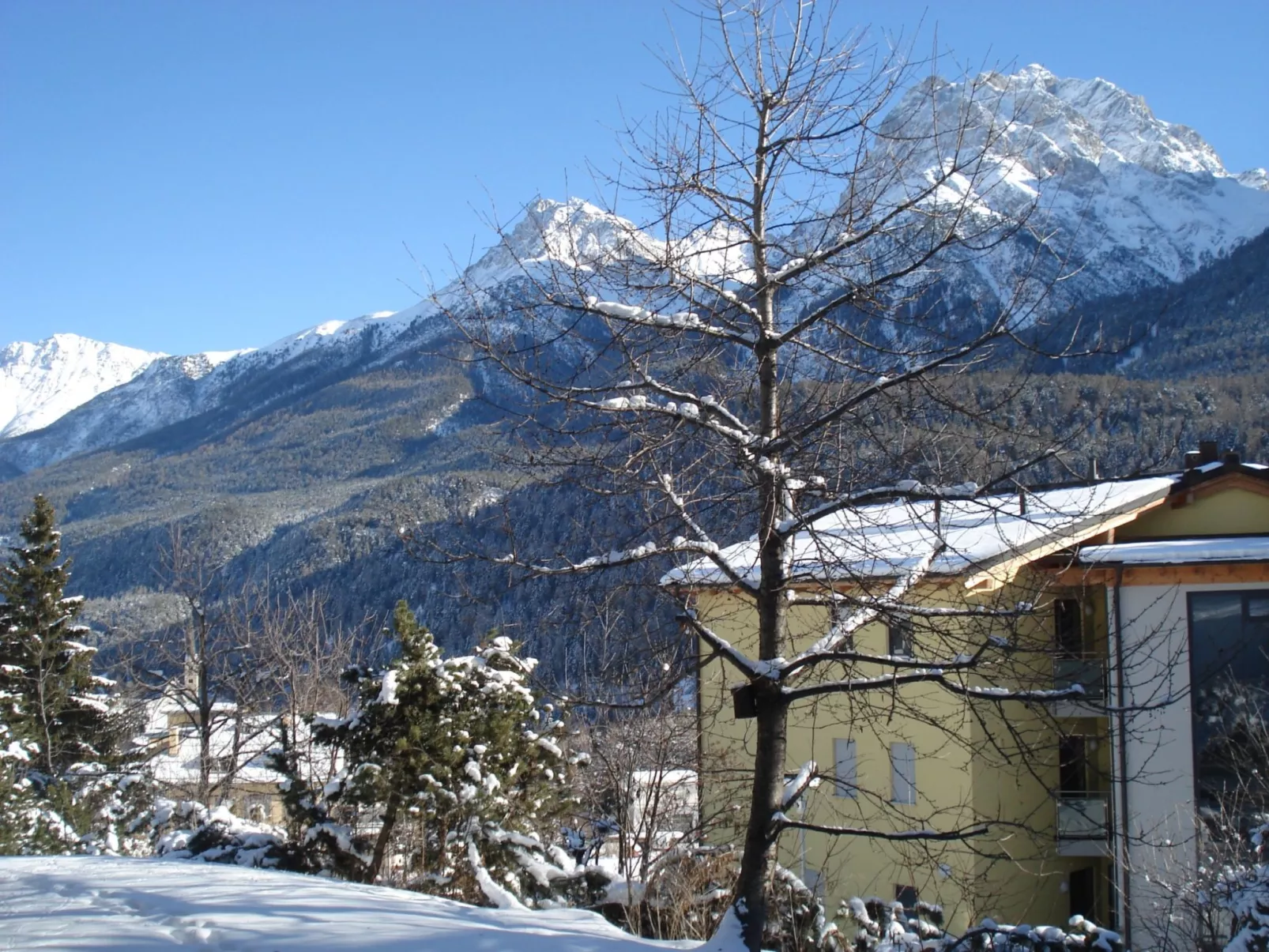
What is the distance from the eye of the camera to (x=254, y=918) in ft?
16.4

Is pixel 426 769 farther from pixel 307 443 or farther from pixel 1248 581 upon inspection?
pixel 307 443

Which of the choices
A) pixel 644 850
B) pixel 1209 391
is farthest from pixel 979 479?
pixel 1209 391

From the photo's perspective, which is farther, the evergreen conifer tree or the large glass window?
the evergreen conifer tree

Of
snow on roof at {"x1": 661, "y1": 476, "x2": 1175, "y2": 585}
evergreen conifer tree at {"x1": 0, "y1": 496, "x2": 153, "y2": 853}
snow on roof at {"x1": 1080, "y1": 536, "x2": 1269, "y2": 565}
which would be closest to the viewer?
snow on roof at {"x1": 661, "y1": 476, "x2": 1175, "y2": 585}

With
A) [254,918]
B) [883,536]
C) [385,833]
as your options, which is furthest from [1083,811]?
[254,918]

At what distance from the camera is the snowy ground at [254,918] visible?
462 cm

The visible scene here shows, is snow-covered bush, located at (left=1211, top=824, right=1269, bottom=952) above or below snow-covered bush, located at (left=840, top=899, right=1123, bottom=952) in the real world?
above

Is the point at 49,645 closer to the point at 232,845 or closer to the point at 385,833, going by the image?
the point at 232,845

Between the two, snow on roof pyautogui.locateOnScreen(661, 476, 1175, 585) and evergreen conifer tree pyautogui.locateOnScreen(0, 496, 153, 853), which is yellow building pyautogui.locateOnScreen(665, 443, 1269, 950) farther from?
evergreen conifer tree pyautogui.locateOnScreen(0, 496, 153, 853)

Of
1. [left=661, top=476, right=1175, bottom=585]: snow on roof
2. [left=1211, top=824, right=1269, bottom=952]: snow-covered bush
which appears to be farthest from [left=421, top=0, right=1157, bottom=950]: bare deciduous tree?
[left=1211, top=824, right=1269, bottom=952]: snow-covered bush

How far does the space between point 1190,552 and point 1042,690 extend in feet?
22.1

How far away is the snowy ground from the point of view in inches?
182

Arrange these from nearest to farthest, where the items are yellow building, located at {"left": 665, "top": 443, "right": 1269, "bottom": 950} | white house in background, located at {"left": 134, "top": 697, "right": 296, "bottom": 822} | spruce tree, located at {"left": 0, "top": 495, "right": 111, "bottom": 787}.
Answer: yellow building, located at {"left": 665, "top": 443, "right": 1269, "bottom": 950} < white house in background, located at {"left": 134, "top": 697, "right": 296, "bottom": 822} < spruce tree, located at {"left": 0, "top": 495, "right": 111, "bottom": 787}

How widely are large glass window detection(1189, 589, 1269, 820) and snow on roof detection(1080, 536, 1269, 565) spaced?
564 millimetres
